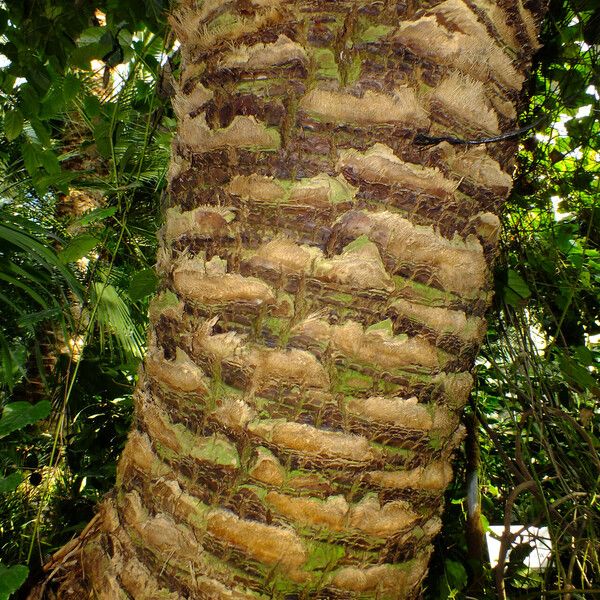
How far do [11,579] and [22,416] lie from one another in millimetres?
230

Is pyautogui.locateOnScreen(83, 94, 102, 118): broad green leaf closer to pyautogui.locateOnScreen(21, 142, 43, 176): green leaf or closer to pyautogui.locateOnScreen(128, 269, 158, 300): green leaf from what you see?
pyautogui.locateOnScreen(21, 142, 43, 176): green leaf

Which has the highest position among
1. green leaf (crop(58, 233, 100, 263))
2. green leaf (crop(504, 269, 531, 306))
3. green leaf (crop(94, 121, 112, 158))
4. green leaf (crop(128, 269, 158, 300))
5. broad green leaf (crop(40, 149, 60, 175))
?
broad green leaf (crop(40, 149, 60, 175))

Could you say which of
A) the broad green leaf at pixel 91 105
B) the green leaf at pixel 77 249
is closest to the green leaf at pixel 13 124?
the broad green leaf at pixel 91 105

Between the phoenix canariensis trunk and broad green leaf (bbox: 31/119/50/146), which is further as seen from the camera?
broad green leaf (bbox: 31/119/50/146)

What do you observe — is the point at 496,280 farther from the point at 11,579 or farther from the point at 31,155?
the point at 31,155

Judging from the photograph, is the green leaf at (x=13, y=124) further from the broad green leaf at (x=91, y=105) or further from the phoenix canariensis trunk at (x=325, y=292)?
the phoenix canariensis trunk at (x=325, y=292)

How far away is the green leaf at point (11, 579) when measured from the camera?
67cm

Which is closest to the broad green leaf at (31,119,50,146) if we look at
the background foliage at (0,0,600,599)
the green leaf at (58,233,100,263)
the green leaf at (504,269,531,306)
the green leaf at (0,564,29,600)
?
the background foliage at (0,0,600,599)

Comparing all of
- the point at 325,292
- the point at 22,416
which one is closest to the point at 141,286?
the point at 22,416

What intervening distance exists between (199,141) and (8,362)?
717 millimetres

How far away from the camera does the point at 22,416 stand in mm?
818

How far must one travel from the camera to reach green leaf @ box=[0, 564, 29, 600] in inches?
26.5

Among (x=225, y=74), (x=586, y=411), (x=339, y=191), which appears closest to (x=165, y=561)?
(x=339, y=191)

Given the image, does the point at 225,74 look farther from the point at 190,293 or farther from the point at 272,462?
the point at 272,462
